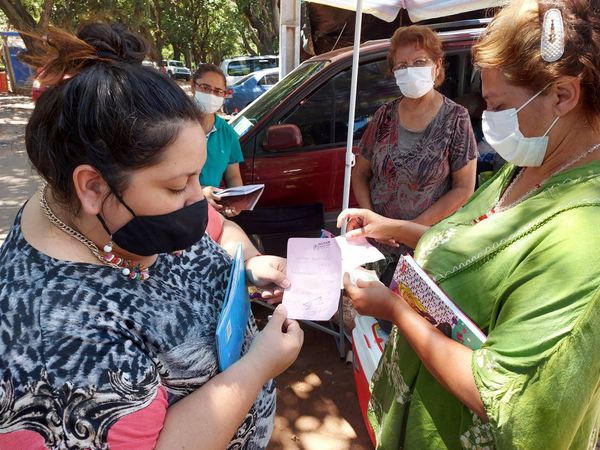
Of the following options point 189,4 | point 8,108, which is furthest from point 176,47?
point 8,108

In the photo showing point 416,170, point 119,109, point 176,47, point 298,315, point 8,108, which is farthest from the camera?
point 176,47

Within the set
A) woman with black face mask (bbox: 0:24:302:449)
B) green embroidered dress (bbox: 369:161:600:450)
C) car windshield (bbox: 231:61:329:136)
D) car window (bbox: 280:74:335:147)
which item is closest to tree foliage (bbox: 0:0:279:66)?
car windshield (bbox: 231:61:329:136)

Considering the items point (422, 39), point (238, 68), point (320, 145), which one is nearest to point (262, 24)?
point (238, 68)

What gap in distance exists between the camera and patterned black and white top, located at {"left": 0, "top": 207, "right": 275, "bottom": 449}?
729 mm

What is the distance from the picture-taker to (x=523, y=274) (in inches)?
36.2

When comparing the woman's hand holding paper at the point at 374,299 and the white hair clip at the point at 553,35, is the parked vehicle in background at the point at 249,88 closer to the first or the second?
the woman's hand holding paper at the point at 374,299

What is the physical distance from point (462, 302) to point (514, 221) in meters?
0.24

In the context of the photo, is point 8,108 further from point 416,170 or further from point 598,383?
point 598,383

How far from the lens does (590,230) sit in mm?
857

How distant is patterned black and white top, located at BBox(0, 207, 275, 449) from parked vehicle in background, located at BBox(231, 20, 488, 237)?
7.70 feet

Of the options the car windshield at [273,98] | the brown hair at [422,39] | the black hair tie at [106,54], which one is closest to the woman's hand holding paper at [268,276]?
the black hair tie at [106,54]

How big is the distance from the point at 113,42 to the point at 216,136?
2.03 meters

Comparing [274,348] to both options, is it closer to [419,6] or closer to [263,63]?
[419,6]

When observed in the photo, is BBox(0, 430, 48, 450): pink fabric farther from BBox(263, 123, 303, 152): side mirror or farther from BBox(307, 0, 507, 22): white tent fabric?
BBox(307, 0, 507, 22): white tent fabric
